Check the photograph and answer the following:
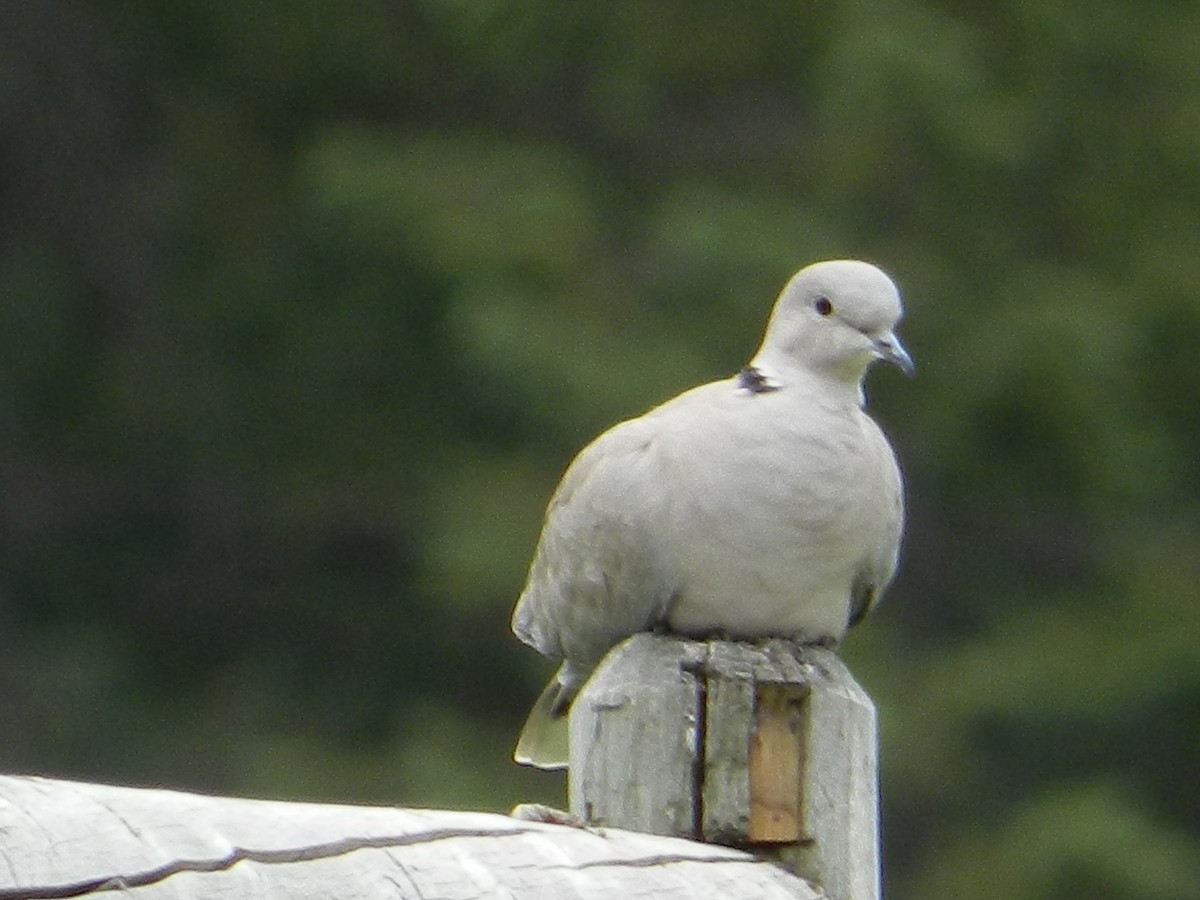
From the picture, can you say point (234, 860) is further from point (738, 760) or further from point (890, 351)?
point (890, 351)

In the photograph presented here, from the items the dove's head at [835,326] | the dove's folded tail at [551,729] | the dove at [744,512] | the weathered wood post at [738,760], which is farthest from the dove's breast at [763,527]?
the weathered wood post at [738,760]

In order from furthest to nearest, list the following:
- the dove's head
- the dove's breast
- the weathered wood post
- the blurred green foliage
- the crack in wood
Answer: the blurred green foliage → the dove's head → the dove's breast → the weathered wood post → the crack in wood

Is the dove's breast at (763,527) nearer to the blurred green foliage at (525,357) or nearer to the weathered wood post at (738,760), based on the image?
A: the weathered wood post at (738,760)

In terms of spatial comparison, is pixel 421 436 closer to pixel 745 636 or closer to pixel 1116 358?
pixel 1116 358

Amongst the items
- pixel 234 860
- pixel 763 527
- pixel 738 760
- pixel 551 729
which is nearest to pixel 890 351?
pixel 763 527

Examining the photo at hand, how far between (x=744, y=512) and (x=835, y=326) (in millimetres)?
432

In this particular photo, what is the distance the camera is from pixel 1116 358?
9.27 m

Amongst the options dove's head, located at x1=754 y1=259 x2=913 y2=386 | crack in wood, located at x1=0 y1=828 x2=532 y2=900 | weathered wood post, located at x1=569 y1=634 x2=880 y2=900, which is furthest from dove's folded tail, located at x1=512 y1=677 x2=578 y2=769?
crack in wood, located at x1=0 y1=828 x2=532 y2=900

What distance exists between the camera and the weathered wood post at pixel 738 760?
8.24ft

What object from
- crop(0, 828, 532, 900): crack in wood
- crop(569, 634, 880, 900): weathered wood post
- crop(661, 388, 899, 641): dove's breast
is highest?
crop(661, 388, 899, 641): dove's breast

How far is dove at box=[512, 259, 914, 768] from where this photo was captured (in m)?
3.21

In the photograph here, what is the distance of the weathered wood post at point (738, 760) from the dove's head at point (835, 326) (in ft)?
3.09

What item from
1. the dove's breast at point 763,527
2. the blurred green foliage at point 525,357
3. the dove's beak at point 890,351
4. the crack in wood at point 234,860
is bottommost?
the crack in wood at point 234,860

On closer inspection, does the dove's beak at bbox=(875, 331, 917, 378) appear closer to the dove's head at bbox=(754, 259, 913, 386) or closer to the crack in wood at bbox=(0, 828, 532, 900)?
the dove's head at bbox=(754, 259, 913, 386)
